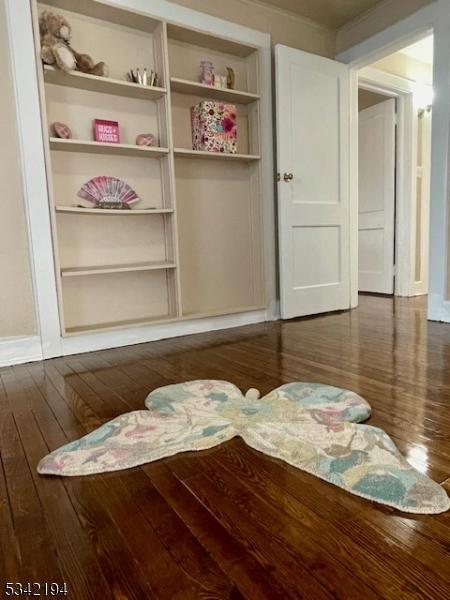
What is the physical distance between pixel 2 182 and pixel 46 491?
5.54ft

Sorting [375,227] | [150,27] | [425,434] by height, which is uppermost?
[150,27]

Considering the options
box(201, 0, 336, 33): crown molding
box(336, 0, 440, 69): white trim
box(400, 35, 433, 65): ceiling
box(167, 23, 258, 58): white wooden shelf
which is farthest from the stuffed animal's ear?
box(400, 35, 433, 65): ceiling

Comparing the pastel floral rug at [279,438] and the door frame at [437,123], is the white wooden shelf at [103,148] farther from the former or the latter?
the door frame at [437,123]

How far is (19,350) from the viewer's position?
212 cm

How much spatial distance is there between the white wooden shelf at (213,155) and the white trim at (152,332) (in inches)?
43.1

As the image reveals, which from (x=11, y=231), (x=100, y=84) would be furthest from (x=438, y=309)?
(x=11, y=231)

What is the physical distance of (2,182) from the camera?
2033mm

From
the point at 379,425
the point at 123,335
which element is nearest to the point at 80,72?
the point at 123,335

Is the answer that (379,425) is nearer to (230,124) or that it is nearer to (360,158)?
(230,124)

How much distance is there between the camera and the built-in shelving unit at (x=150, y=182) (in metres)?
2.28

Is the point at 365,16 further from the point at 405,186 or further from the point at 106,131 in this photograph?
the point at 106,131

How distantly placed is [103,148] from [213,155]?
2.38ft

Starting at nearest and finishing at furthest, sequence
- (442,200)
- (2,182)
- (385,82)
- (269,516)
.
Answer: (269,516), (2,182), (442,200), (385,82)

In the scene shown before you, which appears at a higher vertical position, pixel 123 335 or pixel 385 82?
pixel 385 82
